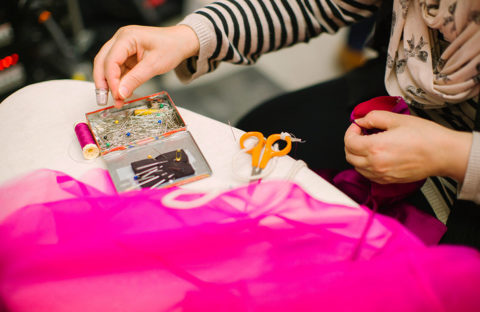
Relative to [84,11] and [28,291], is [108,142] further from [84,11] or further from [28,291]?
[84,11]

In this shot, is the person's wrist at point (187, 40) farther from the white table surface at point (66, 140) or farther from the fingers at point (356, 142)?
the fingers at point (356, 142)

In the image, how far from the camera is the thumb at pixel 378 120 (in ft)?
1.88

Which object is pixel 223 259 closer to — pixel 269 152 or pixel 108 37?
pixel 269 152

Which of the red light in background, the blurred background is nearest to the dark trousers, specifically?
the blurred background

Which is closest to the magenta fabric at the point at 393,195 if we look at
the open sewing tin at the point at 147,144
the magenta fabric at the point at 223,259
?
the magenta fabric at the point at 223,259

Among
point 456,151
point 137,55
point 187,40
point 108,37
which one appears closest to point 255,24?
point 187,40

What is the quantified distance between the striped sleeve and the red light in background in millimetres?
855

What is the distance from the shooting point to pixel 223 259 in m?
0.47

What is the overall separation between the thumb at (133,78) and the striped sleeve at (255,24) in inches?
4.9

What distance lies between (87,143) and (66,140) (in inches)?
2.4

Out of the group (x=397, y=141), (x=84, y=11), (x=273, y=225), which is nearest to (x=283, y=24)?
(x=397, y=141)

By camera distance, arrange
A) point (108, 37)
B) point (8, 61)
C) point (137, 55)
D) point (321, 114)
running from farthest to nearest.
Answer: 1. point (108, 37)
2. point (8, 61)
3. point (321, 114)
4. point (137, 55)

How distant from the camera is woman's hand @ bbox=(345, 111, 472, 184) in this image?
0.54 metres

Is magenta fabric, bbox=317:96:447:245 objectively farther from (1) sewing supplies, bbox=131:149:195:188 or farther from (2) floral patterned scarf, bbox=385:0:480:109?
(1) sewing supplies, bbox=131:149:195:188
